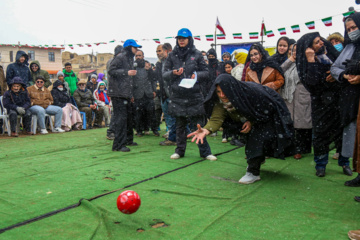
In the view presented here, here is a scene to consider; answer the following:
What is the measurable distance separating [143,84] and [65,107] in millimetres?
3627

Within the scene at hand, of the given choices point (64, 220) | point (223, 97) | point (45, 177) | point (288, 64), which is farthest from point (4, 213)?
point (288, 64)

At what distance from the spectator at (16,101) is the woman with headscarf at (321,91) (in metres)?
7.52

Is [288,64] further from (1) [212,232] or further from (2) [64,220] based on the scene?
(2) [64,220]

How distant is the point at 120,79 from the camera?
5875mm

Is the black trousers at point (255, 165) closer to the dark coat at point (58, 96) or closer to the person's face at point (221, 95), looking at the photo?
the person's face at point (221, 95)

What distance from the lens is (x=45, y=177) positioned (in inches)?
161

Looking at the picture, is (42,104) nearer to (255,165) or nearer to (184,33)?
(184,33)

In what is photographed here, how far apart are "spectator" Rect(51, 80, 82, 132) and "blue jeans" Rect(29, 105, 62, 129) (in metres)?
0.29

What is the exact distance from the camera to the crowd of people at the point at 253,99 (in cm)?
363

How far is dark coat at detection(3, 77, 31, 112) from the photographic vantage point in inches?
338

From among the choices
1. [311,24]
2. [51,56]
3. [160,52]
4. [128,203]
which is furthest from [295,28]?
[51,56]

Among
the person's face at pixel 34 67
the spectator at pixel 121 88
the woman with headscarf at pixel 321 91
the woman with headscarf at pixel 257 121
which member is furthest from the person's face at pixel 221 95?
the person's face at pixel 34 67

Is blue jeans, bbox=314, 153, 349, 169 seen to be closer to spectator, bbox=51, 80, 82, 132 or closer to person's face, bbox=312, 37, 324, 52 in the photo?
person's face, bbox=312, 37, 324, 52

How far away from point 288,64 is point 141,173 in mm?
3227
